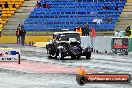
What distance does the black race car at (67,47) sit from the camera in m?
27.7

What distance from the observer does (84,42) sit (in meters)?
38.8

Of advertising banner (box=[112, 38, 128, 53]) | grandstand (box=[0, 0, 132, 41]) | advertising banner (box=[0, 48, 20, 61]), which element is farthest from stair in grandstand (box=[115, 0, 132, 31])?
advertising banner (box=[0, 48, 20, 61])

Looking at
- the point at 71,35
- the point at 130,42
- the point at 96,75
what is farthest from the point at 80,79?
the point at 130,42

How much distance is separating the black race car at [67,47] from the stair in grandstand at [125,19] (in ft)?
79.8

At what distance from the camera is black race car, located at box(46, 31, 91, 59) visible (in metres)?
27.7

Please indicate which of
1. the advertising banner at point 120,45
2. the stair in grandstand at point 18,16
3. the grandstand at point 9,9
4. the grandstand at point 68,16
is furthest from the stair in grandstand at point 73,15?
the advertising banner at point 120,45

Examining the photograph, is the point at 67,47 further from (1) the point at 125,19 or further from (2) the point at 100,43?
(1) the point at 125,19

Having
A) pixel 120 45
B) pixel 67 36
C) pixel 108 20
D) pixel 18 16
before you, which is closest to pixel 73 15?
pixel 108 20

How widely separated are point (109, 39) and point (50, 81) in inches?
775

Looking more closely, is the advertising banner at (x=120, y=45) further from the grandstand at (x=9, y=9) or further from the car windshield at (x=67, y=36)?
the grandstand at (x=9, y=9)

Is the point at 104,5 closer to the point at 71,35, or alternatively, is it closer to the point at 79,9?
the point at 79,9

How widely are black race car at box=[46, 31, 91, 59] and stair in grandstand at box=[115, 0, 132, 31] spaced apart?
958 inches

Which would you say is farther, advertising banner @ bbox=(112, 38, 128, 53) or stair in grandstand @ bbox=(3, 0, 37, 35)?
stair in grandstand @ bbox=(3, 0, 37, 35)

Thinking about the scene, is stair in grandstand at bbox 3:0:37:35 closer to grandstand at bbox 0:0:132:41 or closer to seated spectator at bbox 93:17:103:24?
grandstand at bbox 0:0:132:41
